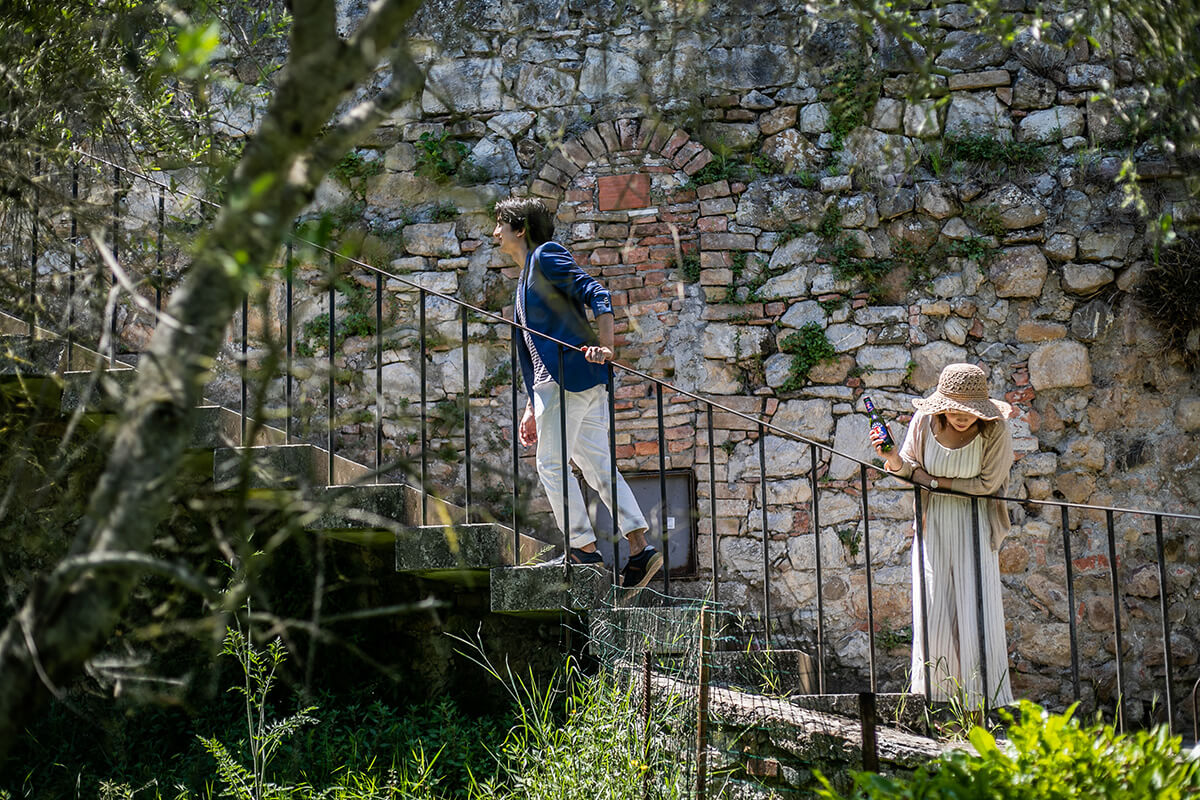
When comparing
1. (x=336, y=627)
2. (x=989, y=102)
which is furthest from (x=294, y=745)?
(x=989, y=102)

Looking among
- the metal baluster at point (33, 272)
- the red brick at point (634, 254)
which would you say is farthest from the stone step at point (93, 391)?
the red brick at point (634, 254)

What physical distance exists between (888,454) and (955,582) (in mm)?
532

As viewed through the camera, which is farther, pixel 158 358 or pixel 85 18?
pixel 85 18

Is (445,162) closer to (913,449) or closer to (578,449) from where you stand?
(578,449)

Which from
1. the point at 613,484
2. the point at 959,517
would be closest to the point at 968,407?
the point at 959,517

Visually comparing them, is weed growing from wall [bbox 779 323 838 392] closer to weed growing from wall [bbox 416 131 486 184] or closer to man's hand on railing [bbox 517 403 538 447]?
man's hand on railing [bbox 517 403 538 447]

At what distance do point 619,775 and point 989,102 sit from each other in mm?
4020

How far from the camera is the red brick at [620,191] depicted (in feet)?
18.9

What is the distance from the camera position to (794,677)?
4773mm

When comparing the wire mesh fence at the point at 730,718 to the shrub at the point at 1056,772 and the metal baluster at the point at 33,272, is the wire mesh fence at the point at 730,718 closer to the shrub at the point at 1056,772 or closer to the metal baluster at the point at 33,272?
the shrub at the point at 1056,772

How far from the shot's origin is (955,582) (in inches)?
160

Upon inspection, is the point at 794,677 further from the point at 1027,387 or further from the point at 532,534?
the point at 1027,387

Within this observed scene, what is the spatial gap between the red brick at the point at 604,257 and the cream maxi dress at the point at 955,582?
2190 mm

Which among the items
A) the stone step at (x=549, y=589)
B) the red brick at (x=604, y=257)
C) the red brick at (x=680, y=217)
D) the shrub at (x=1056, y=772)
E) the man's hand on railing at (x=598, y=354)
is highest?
the red brick at (x=680, y=217)
